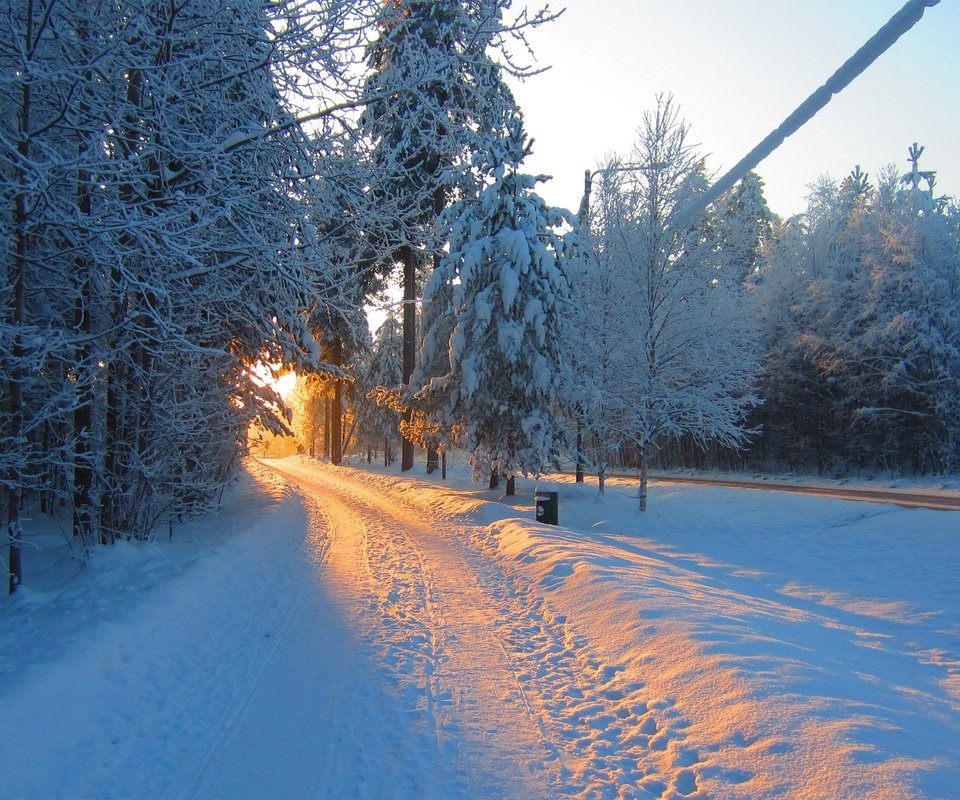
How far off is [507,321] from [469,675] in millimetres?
12950

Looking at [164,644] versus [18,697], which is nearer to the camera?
[18,697]

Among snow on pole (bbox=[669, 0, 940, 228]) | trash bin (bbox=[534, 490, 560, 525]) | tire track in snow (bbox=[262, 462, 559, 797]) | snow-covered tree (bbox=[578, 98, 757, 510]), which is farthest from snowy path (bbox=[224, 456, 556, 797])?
snow-covered tree (bbox=[578, 98, 757, 510])

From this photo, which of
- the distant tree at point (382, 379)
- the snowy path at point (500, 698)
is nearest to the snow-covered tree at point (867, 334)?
the distant tree at point (382, 379)

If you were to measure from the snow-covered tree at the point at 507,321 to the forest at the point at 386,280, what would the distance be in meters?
0.08

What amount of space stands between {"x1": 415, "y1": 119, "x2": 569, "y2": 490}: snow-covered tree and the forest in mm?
84

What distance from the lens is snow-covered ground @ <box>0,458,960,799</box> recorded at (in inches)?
142

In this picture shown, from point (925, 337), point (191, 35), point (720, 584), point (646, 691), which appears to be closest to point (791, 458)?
point (925, 337)

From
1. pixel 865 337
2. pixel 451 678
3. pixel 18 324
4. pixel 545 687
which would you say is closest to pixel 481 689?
pixel 451 678

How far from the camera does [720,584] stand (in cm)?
906

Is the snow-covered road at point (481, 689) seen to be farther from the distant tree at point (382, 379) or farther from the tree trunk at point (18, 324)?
the distant tree at point (382, 379)

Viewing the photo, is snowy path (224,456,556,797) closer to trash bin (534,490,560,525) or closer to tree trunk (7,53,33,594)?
tree trunk (7,53,33,594)

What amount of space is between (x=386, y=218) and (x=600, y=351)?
11.8 meters

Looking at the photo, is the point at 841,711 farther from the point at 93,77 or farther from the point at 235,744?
the point at 93,77

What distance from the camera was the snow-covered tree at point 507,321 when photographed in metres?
17.0
